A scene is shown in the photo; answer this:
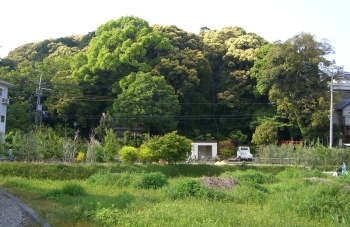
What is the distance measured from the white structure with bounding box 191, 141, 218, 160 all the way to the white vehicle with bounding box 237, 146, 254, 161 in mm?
2210

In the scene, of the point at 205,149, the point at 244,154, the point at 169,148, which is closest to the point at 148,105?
the point at 205,149

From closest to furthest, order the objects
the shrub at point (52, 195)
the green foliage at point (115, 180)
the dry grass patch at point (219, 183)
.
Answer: the shrub at point (52, 195) < the dry grass patch at point (219, 183) < the green foliage at point (115, 180)

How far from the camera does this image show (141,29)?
147 ft

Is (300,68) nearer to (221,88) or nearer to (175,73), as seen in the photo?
(221,88)

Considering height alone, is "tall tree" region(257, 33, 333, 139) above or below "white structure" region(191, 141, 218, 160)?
above

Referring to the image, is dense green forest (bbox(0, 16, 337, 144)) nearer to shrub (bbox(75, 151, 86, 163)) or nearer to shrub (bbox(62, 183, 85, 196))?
shrub (bbox(75, 151, 86, 163))

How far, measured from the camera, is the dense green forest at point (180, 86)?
129 ft

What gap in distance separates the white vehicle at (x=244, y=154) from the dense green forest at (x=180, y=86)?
5.35 feet

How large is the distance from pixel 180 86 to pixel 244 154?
9.62 metres

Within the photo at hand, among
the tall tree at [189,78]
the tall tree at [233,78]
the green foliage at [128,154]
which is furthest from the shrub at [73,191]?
the tall tree at [233,78]

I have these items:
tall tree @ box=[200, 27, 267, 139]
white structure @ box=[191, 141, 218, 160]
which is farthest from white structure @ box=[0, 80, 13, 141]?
tall tree @ box=[200, 27, 267, 139]

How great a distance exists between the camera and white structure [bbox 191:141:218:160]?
40500 millimetres

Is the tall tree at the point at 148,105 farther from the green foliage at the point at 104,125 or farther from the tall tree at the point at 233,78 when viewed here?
the tall tree at the point at 233,78

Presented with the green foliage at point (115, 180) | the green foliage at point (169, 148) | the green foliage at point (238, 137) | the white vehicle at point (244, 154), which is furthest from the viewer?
the green foliage at point (238, 137)
